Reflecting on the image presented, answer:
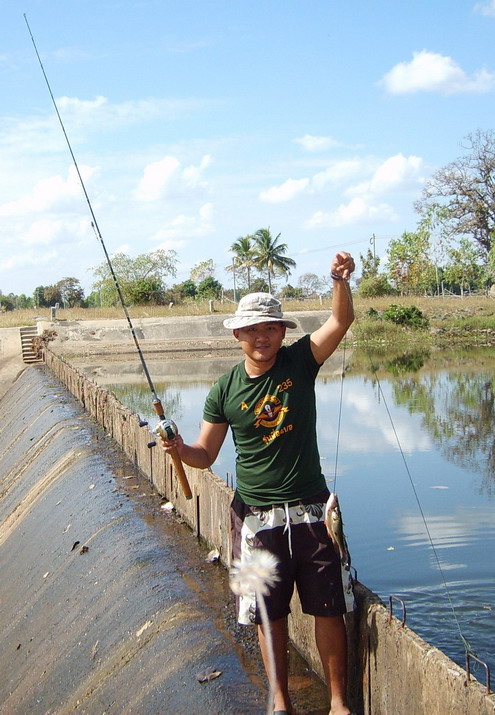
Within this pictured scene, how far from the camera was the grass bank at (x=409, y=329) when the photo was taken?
1492 inches

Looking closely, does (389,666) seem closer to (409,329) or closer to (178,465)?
(178,465)

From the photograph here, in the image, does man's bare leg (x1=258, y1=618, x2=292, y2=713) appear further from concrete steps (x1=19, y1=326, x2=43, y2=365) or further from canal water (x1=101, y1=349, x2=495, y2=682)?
concrete steps (x1=19, y1=326, x2=43, y2=365)

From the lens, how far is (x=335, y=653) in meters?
3.54

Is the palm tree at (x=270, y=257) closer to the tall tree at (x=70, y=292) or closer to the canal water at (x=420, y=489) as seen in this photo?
the tall tree at (x=70, y=292)

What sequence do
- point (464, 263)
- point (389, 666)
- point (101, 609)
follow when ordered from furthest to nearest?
point (464, 263) < point (101, 609) < point (389, 666)

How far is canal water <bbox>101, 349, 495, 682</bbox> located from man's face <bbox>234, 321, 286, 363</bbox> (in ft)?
1.56

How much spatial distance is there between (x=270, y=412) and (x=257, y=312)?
0.44 metres

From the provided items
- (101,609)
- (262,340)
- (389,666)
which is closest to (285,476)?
(262,340)

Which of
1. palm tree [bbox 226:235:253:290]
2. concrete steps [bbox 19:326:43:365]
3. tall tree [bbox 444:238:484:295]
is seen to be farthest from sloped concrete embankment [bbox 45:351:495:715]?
palm tree [bbox 226:235:253:290]

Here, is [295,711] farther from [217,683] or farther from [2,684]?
[2,684]

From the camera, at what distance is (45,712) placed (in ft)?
16.3

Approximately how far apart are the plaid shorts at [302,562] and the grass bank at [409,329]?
31.3 m

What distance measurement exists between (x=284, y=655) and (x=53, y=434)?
32.3 feet

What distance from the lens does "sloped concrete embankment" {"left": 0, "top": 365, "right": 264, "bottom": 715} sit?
4.34m
